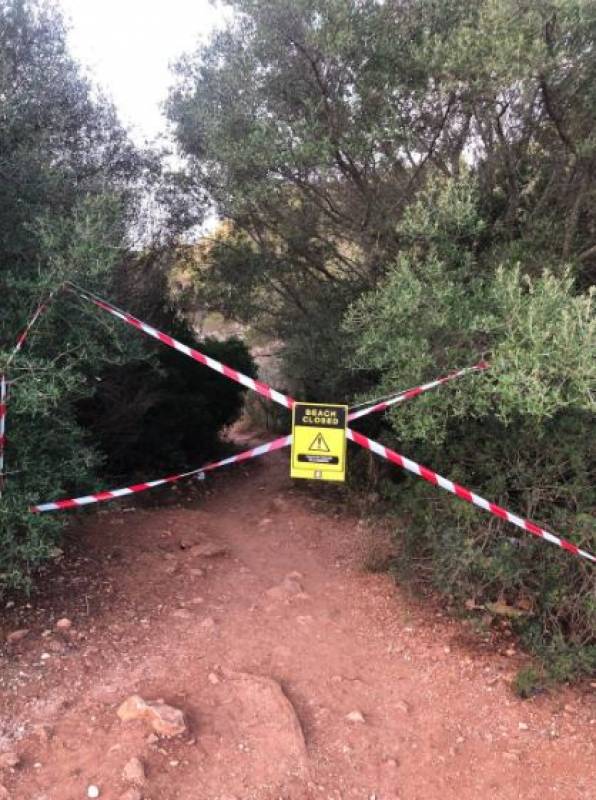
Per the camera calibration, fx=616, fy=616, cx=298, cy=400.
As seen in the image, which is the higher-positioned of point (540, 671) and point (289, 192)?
point (289, 192)

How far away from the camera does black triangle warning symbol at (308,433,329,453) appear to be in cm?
442

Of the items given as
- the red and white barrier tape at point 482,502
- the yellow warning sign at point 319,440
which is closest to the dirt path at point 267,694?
the red and white barrier tape at point 482,502

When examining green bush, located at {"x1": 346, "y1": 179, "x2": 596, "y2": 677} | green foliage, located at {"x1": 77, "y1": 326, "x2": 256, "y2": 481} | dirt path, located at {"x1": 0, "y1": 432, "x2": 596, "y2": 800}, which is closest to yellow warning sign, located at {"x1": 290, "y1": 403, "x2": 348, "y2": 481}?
green bush, located at {"x1": 346, "y1": 179, "x2": 596, "y2": 677}

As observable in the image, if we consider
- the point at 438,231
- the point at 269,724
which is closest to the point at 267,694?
the point at 269,724

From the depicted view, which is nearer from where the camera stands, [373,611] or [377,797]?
[377,797]

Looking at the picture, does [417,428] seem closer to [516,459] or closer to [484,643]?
[516,459]

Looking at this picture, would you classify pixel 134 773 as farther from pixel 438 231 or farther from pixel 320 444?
pixel 438 231

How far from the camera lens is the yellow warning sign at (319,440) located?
4.39m

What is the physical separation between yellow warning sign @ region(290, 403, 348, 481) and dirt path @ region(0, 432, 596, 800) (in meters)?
1.35

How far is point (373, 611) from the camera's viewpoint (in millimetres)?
5164

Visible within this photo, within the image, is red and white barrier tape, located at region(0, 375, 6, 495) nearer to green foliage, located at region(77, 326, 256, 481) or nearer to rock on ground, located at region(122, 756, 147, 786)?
rock on ground, located at region(122, 756, 147, 786)

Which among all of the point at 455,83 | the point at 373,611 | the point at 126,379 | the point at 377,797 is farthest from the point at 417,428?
the point at 126,379

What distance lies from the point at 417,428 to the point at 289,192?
4332 mm

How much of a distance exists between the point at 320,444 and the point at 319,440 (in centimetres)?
3
